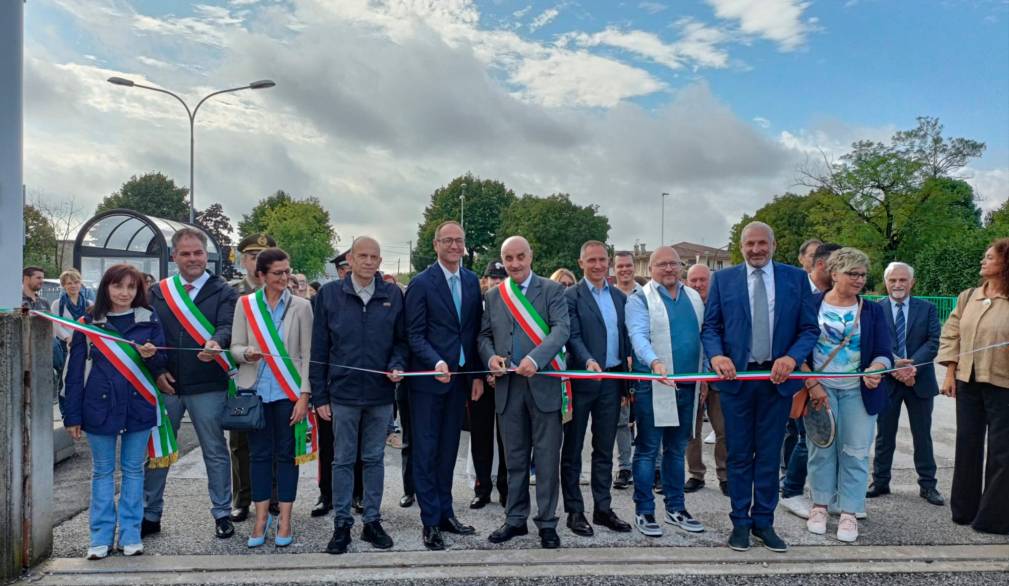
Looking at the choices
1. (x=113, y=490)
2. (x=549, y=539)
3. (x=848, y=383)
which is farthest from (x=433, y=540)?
(x=848, y=383)

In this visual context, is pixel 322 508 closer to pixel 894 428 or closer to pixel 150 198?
pixel 894 428

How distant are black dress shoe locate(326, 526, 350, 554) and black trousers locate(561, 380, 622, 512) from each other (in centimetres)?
160

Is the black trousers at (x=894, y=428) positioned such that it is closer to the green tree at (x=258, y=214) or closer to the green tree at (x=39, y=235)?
the green tree at (x=39, y=235)

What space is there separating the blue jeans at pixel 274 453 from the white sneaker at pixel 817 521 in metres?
3.82

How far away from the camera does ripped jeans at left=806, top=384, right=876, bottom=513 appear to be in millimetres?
5051

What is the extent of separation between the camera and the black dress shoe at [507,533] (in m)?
4.79

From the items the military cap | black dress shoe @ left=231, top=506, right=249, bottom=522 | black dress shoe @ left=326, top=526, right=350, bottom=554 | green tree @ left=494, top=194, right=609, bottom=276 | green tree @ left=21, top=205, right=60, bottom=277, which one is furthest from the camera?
green tree @ left=494, top=194, right=609, bottom=276

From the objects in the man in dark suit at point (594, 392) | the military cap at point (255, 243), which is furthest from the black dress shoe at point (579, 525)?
the military cap at point (255, 243)

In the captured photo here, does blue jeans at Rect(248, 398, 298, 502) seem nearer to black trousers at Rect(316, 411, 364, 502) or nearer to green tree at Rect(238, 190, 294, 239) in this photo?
black trousers at Rect(316, 411, 364, 502)

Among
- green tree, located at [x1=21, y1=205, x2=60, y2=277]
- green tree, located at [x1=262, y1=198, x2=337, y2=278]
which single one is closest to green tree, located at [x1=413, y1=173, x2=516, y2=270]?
green tree, located at [x1=262, y1=198, x2=337, y2=278]

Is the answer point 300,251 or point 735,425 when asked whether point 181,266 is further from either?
point 300,251

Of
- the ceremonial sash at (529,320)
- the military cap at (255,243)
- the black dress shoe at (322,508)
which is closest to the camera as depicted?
the ceremonial sash at (529,320)

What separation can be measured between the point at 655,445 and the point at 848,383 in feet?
5.04

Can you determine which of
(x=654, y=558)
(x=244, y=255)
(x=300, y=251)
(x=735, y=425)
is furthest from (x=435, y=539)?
(x=300, y=251)
